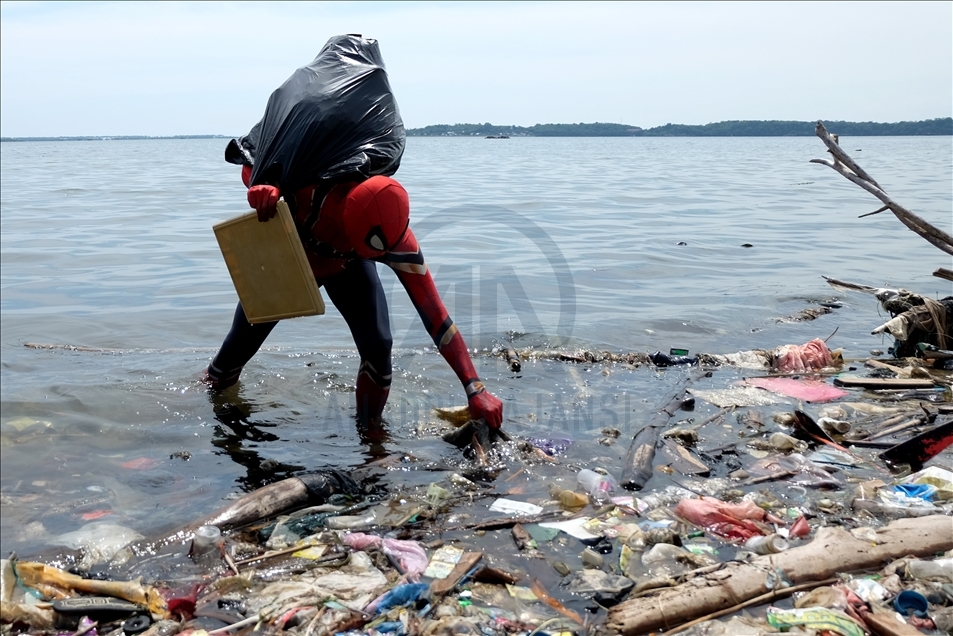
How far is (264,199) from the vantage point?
12.9ft

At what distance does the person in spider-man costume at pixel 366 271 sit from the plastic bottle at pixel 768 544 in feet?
5.32

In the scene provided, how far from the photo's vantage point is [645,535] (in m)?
3.76

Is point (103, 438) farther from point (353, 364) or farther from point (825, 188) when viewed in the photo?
point (825, 188)

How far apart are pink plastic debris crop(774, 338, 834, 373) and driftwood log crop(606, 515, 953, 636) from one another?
3.60 m

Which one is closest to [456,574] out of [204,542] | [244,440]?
[204,542]

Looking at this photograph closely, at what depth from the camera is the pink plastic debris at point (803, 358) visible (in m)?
7.15

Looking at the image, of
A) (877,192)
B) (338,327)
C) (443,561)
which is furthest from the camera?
(338,327)

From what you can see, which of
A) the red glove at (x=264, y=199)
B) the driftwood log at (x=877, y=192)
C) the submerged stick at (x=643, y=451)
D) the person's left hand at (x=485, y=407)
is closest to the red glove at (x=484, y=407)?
the person's left hand at (x=485, y=407)

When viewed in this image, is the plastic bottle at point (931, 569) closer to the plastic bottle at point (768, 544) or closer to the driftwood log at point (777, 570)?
the driftwood log at point (777, 570)

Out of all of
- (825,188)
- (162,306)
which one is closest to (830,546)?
(162,306)

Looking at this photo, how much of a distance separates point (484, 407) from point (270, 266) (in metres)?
1.44

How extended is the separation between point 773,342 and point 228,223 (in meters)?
6.26

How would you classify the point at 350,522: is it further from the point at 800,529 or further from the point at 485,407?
the point at 800,529

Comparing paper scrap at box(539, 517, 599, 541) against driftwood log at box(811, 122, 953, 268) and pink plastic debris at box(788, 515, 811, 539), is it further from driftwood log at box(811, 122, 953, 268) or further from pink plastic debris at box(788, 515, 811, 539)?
driftwood log at box(811, 122, 953, 268)
